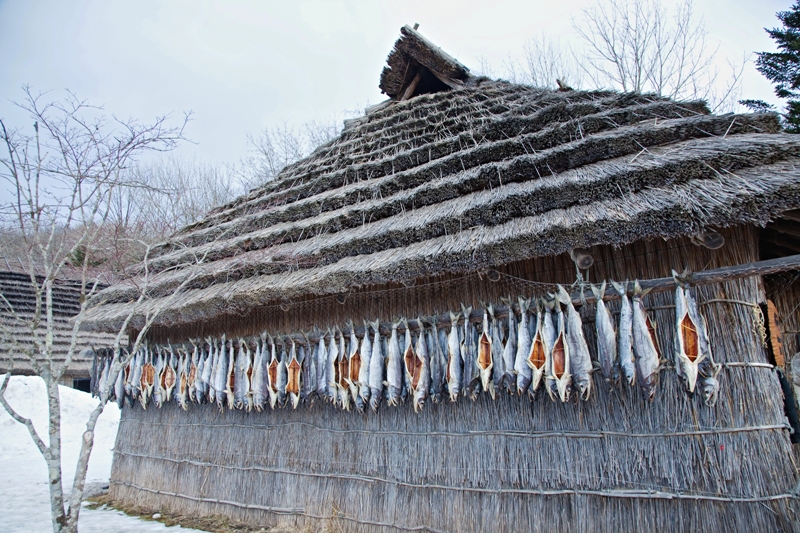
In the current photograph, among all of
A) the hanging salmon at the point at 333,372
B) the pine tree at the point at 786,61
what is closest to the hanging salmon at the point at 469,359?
the hanging salmon at the point at 333,372

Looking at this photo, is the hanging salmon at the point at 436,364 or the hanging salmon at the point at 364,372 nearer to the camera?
the hanging salmon at the point at 436,364

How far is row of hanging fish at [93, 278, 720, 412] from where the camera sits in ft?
9.87

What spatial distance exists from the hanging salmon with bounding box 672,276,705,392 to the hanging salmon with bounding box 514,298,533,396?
3.00ft

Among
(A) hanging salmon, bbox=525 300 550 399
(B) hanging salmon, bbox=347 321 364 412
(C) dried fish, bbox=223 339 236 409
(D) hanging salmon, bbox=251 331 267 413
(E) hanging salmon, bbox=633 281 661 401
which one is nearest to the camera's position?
(E) hanging salmon, bbox=633 281 661 401

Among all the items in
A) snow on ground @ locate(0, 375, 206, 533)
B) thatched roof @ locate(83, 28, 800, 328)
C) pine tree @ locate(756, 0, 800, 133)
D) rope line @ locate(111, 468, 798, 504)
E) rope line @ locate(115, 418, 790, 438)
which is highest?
pine tree @ locate(756, 0, 800, 133)

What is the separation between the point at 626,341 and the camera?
120 inches

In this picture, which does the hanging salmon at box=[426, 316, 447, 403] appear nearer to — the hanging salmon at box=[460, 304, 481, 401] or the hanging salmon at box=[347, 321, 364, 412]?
the hanging salmon at box=[460, 304, 481, 401]

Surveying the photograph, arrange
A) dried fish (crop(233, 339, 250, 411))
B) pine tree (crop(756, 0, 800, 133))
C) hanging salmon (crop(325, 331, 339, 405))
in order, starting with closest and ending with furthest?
hanging salmon (crop(325, 331, 339, 405)) → dried fish (crop(233, 339, 250, 411)) → pine tree (crop(756, 0, 800, 133))

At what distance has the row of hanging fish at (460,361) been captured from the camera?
9.87 feet

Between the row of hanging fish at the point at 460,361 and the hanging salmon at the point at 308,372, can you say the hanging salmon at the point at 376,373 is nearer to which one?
the row of hanging fish at the point at 460,361

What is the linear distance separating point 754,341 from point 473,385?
6.07ft

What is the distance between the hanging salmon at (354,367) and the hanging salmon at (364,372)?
11 millimetres

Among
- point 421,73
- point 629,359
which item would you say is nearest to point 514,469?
point 629,359

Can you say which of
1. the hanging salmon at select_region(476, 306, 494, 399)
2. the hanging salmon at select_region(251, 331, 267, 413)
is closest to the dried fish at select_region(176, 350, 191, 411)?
the hanging salmon at select_region(251, 331, 267, 413)
